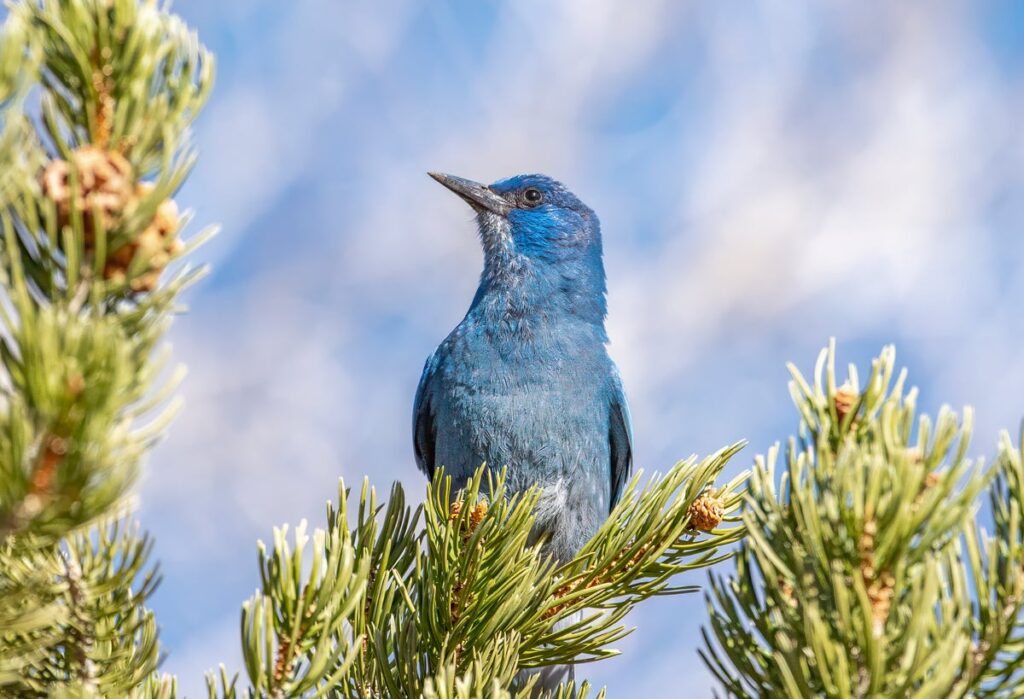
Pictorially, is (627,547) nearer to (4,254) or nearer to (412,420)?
(4,254)

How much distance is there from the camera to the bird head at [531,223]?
196 inches

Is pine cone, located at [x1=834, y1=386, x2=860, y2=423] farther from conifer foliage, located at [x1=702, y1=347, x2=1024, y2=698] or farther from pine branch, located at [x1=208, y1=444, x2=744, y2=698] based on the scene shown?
pine branch, located at [x1=208, y1=444, x2=744, y2=698]

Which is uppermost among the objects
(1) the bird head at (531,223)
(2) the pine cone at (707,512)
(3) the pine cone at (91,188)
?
(1) the bird head at (531,223)

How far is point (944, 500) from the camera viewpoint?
1.14 metres

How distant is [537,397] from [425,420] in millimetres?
812

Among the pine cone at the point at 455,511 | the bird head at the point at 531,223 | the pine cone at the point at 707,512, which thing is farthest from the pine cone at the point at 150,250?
the bird head at the point at 531,223

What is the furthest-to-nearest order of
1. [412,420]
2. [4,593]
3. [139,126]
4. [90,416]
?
[412,420] → [4,593] → [139,126] → [90,416]

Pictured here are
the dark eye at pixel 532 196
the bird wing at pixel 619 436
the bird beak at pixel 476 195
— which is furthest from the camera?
the dark eye at pixel 532 196

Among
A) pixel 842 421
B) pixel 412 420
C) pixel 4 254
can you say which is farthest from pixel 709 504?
pixel 412 420

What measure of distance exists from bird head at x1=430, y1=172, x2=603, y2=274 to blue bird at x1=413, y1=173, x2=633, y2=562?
0.02 meters

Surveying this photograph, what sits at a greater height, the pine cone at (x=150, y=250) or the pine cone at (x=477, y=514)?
the pine cone at (x=477, y=514)

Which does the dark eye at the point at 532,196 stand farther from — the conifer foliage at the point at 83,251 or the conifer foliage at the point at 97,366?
the conifer foliage at the point at 83,251

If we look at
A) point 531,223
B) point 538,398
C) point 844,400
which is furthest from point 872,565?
point 531,223

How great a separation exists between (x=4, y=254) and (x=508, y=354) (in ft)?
10.8
